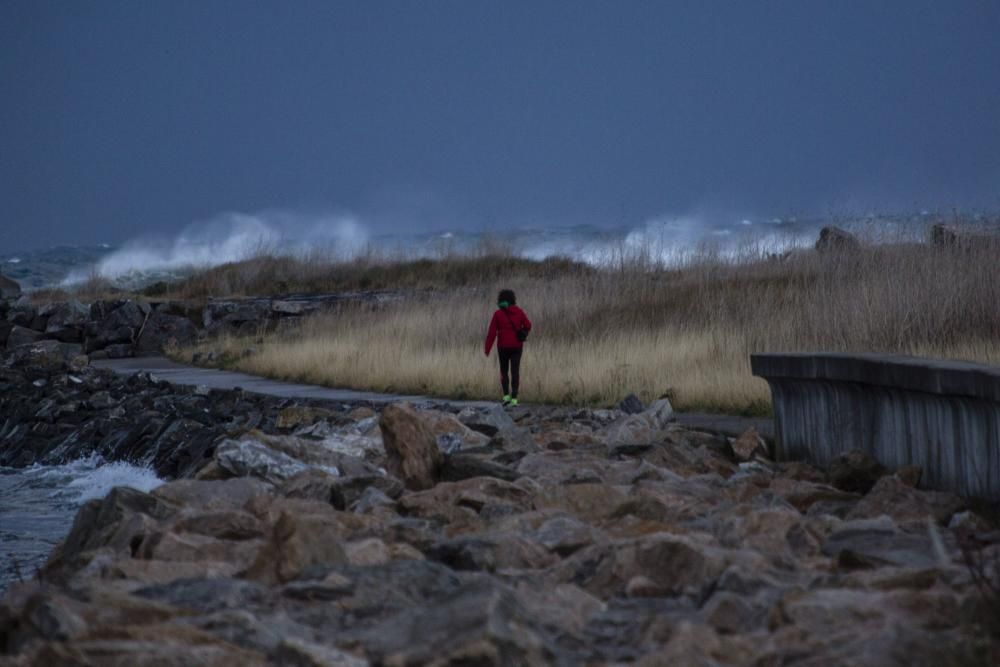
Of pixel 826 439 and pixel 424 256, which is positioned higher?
pixel 424 256

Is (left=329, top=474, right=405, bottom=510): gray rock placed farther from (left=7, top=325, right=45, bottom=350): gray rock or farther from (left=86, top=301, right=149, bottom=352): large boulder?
(left=7, top=325, right=45, bottom=350): gray rock

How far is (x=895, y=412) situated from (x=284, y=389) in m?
13.0

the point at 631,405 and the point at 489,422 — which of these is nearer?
the point at 489,422

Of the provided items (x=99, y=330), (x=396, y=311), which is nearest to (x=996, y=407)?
(x=396, y=311)

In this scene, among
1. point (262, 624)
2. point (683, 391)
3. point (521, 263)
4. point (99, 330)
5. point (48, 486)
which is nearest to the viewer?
point (262, 624)

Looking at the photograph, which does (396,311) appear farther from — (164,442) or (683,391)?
(683,391)

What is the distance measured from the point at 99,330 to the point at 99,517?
2682 cm

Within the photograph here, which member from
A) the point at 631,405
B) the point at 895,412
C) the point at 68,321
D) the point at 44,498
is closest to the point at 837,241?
the point at 631,405

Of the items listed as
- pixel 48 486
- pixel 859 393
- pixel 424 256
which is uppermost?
pixel 424 256

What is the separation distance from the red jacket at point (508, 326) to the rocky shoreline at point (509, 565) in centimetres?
569

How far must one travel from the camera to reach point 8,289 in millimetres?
40062

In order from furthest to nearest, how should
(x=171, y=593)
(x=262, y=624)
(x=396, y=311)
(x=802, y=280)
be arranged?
(x=396, y=311) → (x=802, y=280) → (x=171, y=593) → (x=262, y=624)

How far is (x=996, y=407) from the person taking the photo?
259 inches

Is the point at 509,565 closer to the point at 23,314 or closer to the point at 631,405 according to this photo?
the point at 631,405
